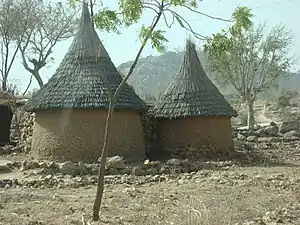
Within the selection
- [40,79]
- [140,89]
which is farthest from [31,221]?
[140,89]

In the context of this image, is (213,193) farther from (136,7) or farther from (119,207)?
(136,7)

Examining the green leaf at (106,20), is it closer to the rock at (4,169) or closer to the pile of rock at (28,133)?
the rock at (4,169)

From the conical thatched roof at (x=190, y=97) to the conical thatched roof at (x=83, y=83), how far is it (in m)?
1.31

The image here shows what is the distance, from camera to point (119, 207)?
28.1 ft

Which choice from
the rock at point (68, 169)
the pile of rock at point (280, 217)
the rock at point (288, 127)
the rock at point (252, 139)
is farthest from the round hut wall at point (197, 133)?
the rock at point (288, 127)

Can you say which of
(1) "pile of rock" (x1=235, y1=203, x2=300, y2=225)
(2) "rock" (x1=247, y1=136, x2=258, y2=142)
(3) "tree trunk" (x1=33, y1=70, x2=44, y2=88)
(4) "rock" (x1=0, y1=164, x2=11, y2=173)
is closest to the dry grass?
(1) "pile of rock" (x1=235, y1=203, x2=300, y2=225)

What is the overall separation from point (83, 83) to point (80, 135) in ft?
4.76

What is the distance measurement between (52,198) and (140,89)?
39.8 meters

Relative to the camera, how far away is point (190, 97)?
17.8m

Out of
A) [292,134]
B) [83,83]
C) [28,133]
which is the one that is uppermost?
[83,83]

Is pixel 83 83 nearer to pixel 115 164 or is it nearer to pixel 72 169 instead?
pixel 115 164

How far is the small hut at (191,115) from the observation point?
690 inches

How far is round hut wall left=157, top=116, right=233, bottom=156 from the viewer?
17562 mm

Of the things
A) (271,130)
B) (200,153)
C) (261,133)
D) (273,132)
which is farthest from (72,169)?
(273,132)
